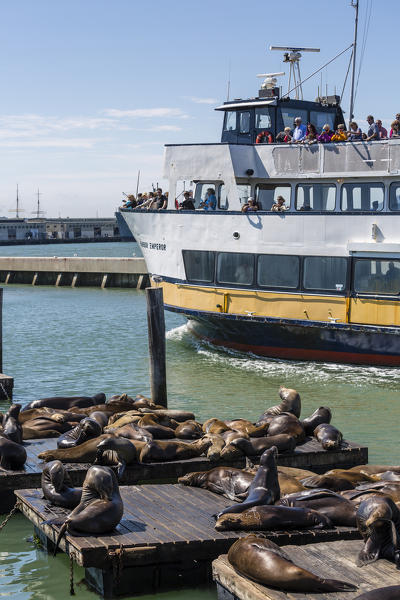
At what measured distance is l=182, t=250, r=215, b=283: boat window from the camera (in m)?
21.8

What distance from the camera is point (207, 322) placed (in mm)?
22375

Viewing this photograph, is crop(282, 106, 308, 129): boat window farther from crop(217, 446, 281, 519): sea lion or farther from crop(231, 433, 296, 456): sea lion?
Answer: crop(217, 446, 281, 519): sea lion

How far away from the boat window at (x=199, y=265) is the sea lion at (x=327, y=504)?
1339 centimetres

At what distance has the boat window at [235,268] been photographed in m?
21.1

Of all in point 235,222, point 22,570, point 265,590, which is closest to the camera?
point 265,590

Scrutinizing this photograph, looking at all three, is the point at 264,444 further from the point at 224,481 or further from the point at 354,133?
the point at 354,133

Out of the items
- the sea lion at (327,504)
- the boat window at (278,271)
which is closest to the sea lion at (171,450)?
the sea lion at (327,504)

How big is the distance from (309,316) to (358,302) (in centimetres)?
126

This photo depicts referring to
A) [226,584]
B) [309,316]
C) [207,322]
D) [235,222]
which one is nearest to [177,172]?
[235,222]

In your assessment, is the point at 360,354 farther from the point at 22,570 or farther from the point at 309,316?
the point at 22,570

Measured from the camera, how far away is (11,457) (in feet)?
33.6

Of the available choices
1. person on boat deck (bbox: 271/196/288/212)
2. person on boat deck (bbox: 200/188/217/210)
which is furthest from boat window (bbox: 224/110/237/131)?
person on boat deck (bbox: 271/196/288/212)

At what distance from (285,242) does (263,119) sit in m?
4.03

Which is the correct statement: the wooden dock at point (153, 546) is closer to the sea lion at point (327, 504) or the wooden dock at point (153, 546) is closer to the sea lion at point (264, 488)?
the sea lion at point (327, 504)
